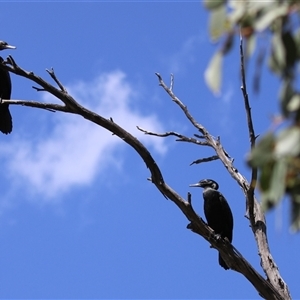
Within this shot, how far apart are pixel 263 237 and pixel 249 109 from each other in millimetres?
858

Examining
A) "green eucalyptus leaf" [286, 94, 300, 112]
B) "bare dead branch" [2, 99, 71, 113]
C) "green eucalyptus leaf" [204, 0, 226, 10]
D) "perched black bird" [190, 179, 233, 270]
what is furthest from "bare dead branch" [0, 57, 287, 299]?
"green eucalyptus leaf" [286, 94, 300, 112]

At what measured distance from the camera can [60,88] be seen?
12.4 ft

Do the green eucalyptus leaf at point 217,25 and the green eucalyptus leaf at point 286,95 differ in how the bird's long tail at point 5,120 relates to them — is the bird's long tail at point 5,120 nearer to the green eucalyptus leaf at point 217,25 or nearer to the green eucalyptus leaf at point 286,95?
the green eucalyptus leaf at point 217,25

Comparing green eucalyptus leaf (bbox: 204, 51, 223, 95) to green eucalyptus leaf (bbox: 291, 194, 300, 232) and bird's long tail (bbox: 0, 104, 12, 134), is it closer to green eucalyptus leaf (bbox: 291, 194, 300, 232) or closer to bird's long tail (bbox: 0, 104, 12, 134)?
green eucalyptus leaf (bbox: 291, 194, 300, 232)

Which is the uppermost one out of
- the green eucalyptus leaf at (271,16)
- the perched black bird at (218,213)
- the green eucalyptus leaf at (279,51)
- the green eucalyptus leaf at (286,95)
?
the perched black bird at (218,213)

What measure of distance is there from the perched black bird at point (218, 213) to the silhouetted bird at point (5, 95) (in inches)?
76.4

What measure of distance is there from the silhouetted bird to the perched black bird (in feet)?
6.37

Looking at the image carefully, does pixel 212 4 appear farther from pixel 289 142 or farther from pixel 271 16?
pixel 289 142

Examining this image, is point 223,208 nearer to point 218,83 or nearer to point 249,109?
point 249,109

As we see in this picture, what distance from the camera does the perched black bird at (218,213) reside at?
571 centimetres

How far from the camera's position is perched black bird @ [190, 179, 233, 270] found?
18.7 ft

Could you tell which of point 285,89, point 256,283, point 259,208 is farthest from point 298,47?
point 259,208

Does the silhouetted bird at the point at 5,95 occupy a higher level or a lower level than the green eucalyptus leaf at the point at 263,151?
higher

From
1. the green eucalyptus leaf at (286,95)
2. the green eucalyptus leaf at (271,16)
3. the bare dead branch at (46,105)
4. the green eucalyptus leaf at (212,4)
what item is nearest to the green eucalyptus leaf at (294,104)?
the green eucalyptus leaf at (286,95)
